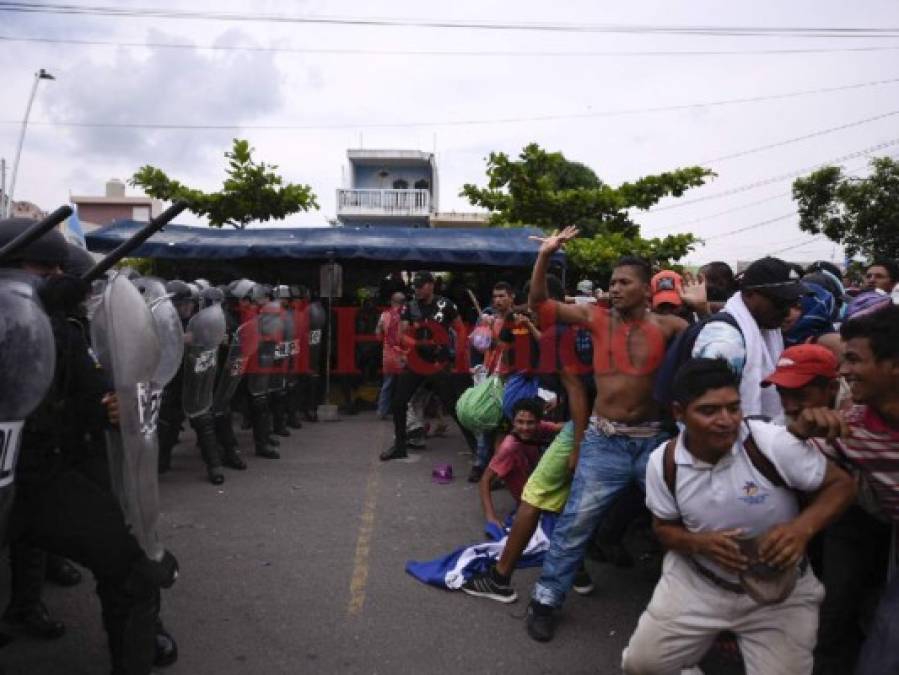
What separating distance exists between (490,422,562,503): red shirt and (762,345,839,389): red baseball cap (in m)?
2.37

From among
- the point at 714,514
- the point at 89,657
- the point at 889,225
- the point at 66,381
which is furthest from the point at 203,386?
the point at 889,225

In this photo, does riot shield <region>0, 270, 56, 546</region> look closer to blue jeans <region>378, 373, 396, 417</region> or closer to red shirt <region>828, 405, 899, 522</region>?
red shirt <region>828, 405, 899, 522</region>

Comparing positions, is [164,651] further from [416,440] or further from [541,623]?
[416,440]

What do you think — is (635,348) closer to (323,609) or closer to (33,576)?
(323,609)

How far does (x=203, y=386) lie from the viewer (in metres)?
5.92

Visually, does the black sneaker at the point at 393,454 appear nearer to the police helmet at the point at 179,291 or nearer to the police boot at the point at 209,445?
the police boot at the point at 209,445

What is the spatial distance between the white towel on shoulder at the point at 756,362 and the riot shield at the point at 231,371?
15.5 ft

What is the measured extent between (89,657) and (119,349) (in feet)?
5.59

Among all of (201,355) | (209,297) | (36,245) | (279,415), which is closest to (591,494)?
(36,245)

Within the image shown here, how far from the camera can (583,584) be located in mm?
4035

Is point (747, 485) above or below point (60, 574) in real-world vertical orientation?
above

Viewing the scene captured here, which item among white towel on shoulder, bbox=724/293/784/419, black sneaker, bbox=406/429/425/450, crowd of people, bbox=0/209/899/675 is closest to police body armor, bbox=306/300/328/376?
black sneaker, bbox=406/429/425/450

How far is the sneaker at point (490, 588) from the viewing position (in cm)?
386

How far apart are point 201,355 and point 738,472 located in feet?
15.4
